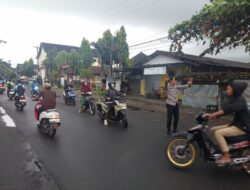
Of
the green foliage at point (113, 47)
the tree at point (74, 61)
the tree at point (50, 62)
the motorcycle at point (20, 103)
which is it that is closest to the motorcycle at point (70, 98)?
the motorcycle at point (20, 103)

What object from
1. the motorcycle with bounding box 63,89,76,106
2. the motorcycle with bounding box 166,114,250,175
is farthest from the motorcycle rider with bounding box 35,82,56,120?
the motorcycle with bounding box 63,89,76,106

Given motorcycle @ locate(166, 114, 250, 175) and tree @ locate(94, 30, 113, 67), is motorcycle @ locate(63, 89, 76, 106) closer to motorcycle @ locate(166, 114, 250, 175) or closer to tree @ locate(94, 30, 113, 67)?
motorcycle @ locate(166, 114, 250, 175)

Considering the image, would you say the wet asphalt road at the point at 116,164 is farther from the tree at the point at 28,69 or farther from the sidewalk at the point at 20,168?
the tree at the point at 28,69

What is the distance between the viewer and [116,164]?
6.16 meters

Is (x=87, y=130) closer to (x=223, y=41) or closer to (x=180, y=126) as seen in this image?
(x=180, y=126)

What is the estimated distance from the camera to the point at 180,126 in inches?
446

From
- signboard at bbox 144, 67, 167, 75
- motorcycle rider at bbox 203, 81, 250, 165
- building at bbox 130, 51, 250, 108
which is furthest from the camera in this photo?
signboard at bbox 144, 67, 167, 75

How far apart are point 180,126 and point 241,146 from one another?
19.3 feet

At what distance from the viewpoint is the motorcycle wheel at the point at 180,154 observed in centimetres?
594

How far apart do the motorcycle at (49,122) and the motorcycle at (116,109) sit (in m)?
2.43

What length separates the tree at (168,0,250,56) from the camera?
9.72 m

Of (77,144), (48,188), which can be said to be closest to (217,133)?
(48,188)

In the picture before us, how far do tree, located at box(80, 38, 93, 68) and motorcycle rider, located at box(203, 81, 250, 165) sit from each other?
32.3m

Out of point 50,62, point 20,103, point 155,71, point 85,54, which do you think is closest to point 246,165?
point 20,103
